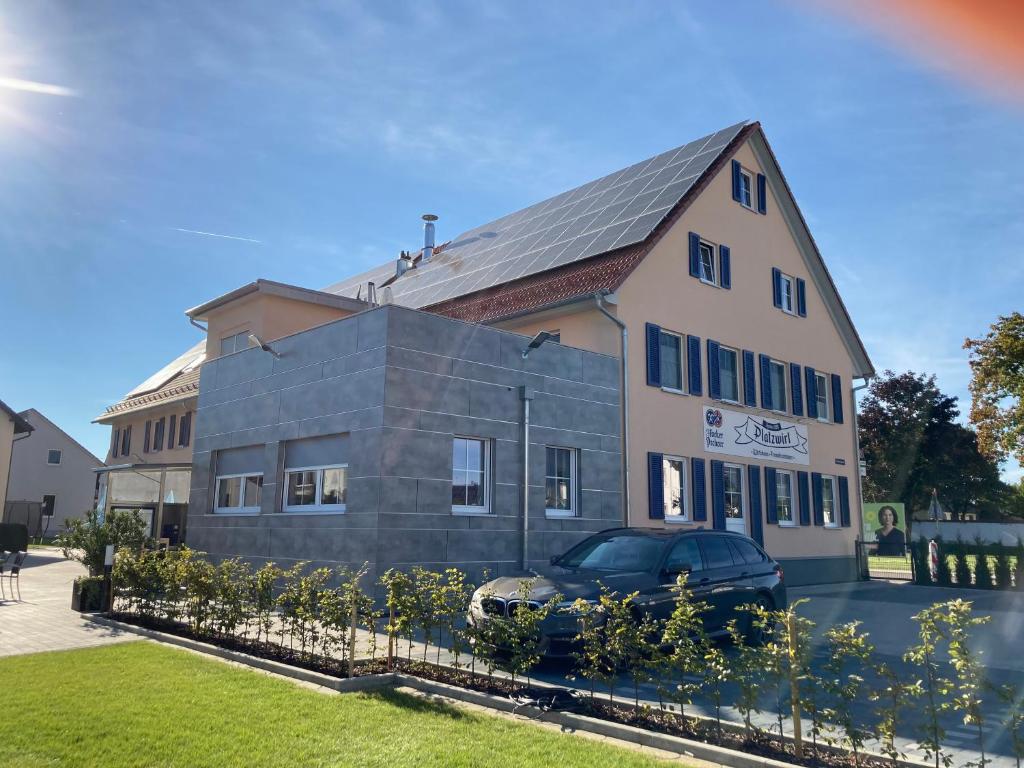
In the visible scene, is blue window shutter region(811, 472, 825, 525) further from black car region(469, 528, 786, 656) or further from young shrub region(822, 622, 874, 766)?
young shrub region(822, 622, 874, 766)

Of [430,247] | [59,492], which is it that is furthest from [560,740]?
[59,492]

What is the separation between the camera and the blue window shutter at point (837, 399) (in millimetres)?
24141

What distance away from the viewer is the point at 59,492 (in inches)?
2055

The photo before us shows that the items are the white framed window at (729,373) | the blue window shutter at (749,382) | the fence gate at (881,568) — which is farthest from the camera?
Answer: the fence gate at (881,568)

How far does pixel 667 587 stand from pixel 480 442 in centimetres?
547

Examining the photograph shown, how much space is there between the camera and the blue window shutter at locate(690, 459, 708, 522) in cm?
1805

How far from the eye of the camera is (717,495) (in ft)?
61.4

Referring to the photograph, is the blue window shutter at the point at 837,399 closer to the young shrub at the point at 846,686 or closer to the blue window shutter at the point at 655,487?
the blue window shutter at the point at 655,487

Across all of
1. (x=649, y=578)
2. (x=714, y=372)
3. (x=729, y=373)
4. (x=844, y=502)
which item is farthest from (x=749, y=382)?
(x=649, y=578)

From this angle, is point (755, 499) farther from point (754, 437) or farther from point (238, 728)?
point (238, 728)

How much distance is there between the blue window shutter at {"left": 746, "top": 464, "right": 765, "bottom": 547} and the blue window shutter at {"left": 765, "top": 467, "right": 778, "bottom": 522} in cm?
56

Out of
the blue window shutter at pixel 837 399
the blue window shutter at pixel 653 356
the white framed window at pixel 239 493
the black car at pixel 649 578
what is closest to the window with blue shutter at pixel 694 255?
the blue window shutter at pixel 653 356

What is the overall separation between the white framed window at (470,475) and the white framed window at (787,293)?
1259 cm

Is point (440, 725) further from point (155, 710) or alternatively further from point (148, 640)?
point (148, 640)
